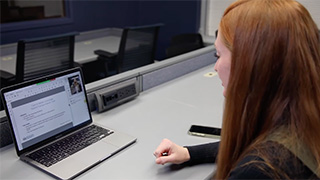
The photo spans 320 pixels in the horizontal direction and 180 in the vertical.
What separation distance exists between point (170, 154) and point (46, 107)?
0.42 meters

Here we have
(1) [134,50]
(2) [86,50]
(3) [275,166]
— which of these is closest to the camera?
(3) [275,166]

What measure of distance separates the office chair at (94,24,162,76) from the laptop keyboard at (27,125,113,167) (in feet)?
4.57

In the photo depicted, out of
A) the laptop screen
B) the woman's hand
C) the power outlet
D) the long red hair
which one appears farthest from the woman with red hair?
the power outlet

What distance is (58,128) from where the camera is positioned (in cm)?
105

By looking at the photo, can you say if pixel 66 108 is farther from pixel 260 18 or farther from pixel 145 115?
pixel 260 18

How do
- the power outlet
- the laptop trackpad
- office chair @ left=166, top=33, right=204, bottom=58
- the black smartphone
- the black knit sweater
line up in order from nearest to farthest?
the black knit sweater
the laptop trackpad
the black smartphone
the power outlet
office chair @ left=166, top=33, right=204, bottom=58

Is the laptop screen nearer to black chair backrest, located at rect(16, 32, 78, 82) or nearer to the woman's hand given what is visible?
the woman's hand

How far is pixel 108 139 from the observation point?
1087mm

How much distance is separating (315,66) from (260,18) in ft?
0.46

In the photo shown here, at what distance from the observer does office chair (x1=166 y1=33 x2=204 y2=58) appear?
2.58 meters

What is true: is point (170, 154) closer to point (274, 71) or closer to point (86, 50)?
Result: point (274, 71)

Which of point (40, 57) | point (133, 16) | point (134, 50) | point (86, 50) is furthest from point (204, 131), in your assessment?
point (133, 16)

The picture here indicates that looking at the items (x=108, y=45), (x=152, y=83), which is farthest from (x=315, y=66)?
(x=108, y=45)

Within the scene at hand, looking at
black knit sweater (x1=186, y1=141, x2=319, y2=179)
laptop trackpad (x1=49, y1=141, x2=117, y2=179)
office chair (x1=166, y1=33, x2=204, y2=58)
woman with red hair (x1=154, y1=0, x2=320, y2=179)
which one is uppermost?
woman with red hair (x1=154, y1=0, x2=320, y2=179)
